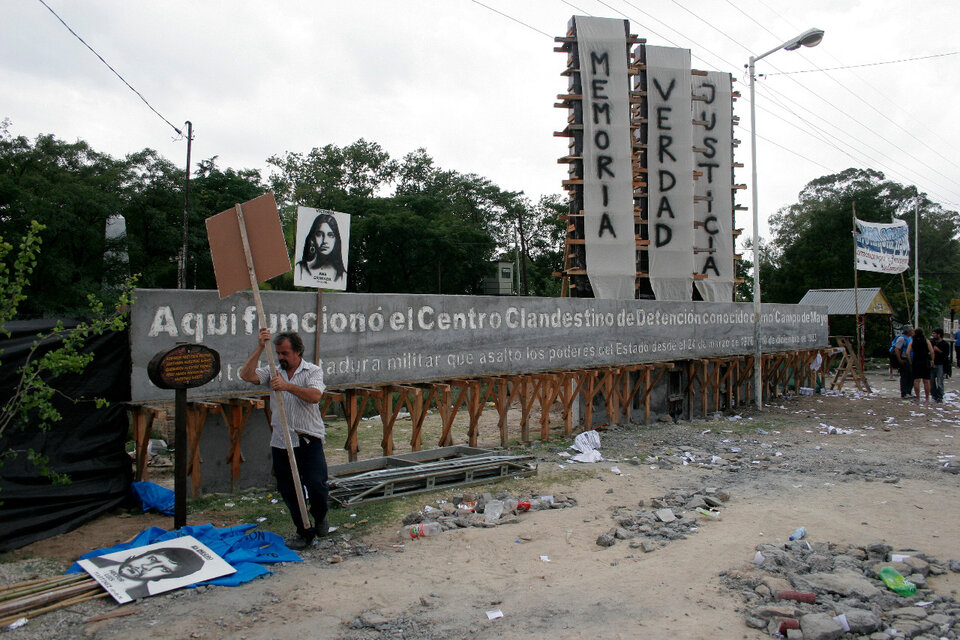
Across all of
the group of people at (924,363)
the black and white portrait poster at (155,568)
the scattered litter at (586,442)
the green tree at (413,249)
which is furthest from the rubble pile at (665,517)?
the green tree at (413,249)

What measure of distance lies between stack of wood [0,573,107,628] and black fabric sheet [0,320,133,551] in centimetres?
127

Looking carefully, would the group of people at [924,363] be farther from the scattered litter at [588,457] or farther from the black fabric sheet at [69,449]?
the black fabric sheet at [69,449]

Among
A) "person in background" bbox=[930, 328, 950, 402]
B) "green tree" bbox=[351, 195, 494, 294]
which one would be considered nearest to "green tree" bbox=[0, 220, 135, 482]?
"person in background" bbox=[930, 328, 950, 402]

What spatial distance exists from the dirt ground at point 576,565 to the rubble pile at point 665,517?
0.13 meters

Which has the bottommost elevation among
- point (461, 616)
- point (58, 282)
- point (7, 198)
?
point (461, 616)

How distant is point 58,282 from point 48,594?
28.4 metres

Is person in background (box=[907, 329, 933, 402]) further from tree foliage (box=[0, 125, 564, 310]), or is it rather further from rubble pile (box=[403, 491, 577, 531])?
tree foliage (box=[0, 125, 564, 310])

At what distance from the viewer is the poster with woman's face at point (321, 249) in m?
7.89

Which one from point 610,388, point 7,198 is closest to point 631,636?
point 610,388

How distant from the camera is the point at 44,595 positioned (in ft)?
14.8

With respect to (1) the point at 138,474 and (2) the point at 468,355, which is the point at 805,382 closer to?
(2) the point at 468,355

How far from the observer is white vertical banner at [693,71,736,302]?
18156 millimetres

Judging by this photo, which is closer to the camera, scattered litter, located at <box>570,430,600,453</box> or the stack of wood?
the stack of wood

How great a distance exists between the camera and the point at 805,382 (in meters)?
20.8
